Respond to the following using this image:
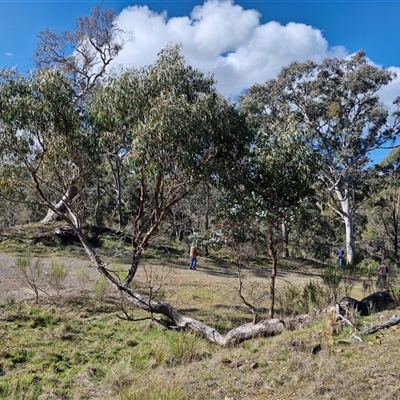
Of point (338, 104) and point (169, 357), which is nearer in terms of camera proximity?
point (169, 357)

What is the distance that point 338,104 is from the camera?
22859 mm

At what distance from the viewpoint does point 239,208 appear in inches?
310

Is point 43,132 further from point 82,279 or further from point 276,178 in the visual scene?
point 276,178

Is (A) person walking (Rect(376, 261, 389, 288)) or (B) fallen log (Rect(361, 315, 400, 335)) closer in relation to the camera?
(B) fallen log (Rect(361, 315, 400, 335))

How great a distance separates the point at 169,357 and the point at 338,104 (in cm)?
2040

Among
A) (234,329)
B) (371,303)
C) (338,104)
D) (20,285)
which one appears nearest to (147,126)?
(234,329)

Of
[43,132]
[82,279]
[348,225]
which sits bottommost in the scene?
[82,279]

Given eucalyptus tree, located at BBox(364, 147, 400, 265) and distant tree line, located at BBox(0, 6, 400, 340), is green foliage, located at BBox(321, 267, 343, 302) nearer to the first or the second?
distant tree line, located at BBox(0, 6, 400, 340)

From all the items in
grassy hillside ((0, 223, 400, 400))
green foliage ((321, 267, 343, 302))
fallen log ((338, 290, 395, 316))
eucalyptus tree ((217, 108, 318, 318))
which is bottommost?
grassy hillside ((0, 223, 400, 400))

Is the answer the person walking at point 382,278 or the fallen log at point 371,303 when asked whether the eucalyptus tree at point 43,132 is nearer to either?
the fallen log at point 371,303

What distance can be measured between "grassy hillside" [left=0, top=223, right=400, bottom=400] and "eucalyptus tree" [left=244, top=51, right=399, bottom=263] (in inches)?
617

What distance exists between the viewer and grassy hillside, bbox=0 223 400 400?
4320 mm

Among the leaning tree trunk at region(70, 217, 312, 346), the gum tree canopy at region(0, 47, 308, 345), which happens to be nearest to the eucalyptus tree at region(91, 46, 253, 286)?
the gum tree canopy at region(0, 47, 308, 345)

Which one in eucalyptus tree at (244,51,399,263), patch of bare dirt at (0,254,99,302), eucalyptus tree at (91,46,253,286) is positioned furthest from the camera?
eucalyptus tree at (244,51,399,263)
